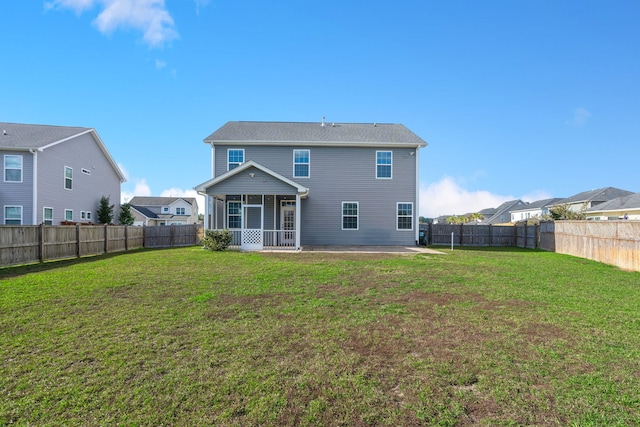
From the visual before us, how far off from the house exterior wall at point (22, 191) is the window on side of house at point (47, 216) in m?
0.69

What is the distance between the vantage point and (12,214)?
1756cm

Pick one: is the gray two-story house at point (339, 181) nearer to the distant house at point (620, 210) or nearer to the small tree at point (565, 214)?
the small tree at point (565, 214)

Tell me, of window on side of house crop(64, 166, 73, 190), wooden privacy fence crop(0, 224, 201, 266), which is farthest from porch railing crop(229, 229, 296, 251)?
window on side of house crop(64, 166, 73, 190)

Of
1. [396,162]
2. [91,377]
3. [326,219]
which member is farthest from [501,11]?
[91,377]

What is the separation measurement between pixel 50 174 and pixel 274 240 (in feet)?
46.8

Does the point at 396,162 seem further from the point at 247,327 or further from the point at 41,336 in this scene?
the point at 41,336

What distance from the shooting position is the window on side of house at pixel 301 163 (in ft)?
61.4

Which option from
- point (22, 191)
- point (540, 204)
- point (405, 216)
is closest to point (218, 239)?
point (405, 216)

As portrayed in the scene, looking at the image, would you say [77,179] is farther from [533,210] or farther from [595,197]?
[533,210]

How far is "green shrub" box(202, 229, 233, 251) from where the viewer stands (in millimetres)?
15227

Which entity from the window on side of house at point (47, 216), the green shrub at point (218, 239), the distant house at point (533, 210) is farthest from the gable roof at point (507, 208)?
the window on side of house at point (47, 216)

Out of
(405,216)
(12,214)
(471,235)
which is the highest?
(12,214)

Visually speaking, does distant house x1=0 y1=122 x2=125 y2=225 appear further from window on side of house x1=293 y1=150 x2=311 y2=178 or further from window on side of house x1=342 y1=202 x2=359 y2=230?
window on side of house x1=342 y1=202 x2=359 y2=230

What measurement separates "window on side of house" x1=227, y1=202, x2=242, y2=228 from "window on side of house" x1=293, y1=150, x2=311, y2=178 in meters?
3.83
